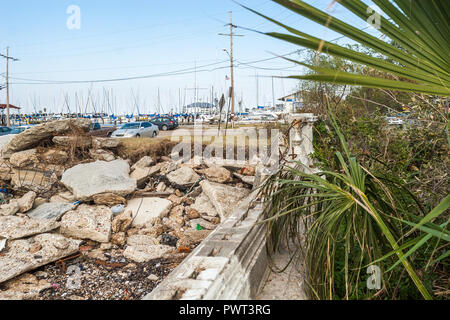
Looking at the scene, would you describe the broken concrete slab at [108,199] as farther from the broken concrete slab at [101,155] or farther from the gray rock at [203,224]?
the broken concrete slab at [101,155]

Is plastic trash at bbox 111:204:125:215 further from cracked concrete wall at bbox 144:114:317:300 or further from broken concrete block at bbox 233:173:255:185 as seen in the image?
cracked concrete wall at bbox 144:114:317:300

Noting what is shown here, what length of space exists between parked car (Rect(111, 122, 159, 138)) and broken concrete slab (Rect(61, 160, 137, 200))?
9204 millimetres

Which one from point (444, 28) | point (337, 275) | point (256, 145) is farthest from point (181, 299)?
point (256, 145)

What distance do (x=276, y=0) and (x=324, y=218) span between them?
1389 mm

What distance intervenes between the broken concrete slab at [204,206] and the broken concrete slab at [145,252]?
195 centimetres

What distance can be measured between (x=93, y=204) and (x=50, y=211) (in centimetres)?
112

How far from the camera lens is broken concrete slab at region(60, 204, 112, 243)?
290 inches

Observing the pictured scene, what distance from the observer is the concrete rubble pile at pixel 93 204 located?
256 inches

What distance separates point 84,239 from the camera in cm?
743

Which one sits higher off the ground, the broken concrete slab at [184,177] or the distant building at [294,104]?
the distant building at [294,104]

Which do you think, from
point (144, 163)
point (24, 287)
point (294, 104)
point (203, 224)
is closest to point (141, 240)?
point (203, 224)

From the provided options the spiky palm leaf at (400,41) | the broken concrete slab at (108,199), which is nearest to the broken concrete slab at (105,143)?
the broken concrete slab at (108,199)

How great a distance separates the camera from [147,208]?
8.84m

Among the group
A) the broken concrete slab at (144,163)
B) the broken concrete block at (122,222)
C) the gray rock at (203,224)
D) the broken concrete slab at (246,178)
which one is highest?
the broken concrete slab at (144,163)
